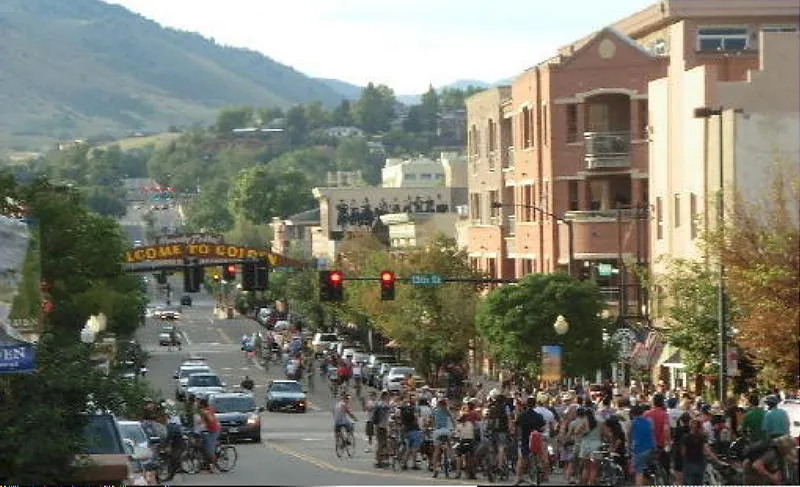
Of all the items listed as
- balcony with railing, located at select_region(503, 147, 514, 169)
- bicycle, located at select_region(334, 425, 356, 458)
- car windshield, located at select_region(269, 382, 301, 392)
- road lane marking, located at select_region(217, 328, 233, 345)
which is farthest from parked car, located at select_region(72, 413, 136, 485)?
road lane marking, located at select_region(217, 328, 233, 345)

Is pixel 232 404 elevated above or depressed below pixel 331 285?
below

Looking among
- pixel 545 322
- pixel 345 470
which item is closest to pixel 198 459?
pixel 345 470

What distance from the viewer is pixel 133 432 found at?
136ft

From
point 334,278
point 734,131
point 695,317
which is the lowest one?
point 695,317

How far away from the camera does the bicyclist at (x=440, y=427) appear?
A: 45.6m

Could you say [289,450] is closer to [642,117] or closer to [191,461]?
[191,461]

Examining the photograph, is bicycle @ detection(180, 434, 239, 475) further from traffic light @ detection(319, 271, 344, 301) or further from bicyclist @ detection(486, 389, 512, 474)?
traffic light @ detection(319, 271, 344, 301)

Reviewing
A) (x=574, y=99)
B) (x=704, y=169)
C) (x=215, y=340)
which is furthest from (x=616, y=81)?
(x=215, y=340)

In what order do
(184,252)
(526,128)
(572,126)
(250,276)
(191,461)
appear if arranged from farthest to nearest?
(184,252)
(526,128)
(572,126)
(250,276)
(191,461)

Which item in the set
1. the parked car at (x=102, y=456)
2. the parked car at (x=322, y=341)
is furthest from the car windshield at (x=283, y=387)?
the parked car at (x=102, y=456)

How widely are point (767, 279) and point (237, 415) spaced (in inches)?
821

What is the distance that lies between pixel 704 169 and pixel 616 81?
2046 cm

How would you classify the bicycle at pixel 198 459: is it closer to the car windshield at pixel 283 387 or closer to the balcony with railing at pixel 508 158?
the car windshield at pixel 283 387

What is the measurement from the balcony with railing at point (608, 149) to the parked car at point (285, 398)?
44.1ft
